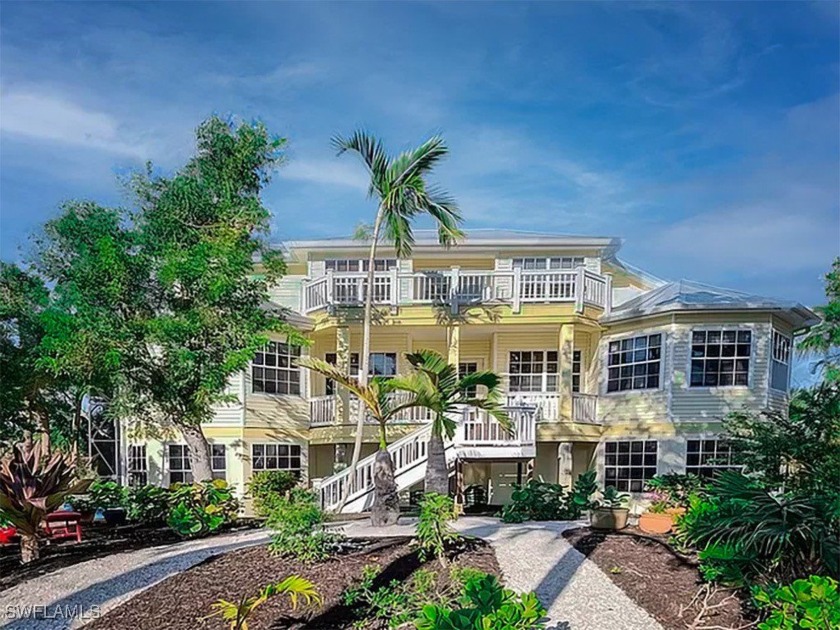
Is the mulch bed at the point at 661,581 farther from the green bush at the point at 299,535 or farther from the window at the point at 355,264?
the window at the point at 355,264

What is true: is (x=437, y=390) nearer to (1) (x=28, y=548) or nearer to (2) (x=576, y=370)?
(1) (x=28, y=548)

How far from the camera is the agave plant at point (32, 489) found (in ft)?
20.3

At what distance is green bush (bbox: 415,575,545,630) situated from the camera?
9.21 feet

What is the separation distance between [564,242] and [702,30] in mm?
8219

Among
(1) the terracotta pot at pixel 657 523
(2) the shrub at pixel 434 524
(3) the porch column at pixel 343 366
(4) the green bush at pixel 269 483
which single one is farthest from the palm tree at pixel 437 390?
(3) the porch column at pixel 343 366

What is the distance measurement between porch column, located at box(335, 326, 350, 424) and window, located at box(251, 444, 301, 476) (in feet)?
4.48

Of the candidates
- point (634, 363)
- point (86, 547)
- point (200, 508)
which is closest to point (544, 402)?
point (634, 363)

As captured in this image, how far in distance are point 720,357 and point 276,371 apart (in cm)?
1047

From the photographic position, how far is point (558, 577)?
19.0ft

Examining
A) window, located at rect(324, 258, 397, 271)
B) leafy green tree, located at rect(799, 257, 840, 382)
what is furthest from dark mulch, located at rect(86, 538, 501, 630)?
leafy green tree, located at rect(799, 257, 840, 382)

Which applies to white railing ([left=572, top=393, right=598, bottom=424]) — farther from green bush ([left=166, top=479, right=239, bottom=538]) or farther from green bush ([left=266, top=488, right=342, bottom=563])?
green bush ([left=266, top=488, right=342, bottom=563])

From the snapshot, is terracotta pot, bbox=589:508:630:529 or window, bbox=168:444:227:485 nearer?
terracotta pot, bbox=589:508:630:529

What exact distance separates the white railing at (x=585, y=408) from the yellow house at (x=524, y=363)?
0.04 m

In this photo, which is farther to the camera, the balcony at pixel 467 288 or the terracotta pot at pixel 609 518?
the balcony at pixel 467 288
